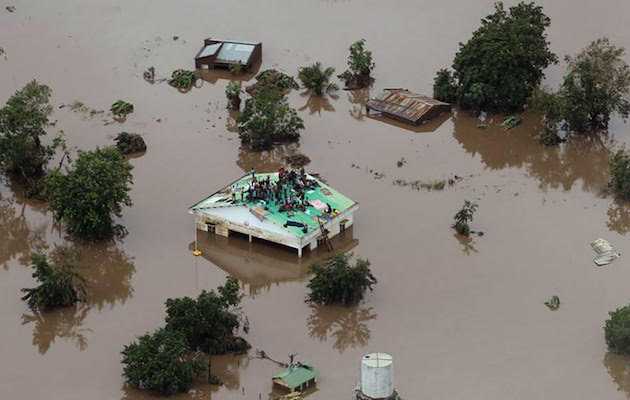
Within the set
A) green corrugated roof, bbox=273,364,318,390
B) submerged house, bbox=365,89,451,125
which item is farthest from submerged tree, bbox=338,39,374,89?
green corrugated roof, bbox=273,364,318,390

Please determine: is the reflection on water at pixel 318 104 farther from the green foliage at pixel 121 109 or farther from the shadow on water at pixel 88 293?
the shadow on water at pixel 88 293

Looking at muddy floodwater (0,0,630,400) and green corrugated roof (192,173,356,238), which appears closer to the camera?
muddy floodwater (0,0,630,400)

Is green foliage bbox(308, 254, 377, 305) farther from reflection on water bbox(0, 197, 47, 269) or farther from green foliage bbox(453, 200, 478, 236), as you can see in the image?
reflection on water bbox(0, 197, 47, 269)

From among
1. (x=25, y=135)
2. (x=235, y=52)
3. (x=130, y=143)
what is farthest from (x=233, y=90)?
(x=25, y=135)

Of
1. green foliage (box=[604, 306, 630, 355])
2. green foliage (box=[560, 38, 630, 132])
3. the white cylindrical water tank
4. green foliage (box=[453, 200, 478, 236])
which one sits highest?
green foliage (box=[560, 38, 630, 132])

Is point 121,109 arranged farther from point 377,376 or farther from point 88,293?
point 377,376
